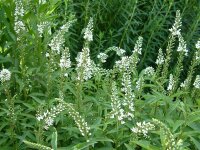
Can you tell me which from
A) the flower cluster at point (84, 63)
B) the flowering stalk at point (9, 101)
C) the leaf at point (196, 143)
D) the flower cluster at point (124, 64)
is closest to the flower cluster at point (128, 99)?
the flower cluster at point (84, 63)

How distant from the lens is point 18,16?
407 cm

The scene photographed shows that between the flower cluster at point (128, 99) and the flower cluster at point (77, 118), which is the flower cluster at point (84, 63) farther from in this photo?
the flower cluster at point (77, 118)

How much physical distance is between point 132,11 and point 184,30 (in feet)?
3.47

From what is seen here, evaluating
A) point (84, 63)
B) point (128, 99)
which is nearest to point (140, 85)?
point (128, 99)

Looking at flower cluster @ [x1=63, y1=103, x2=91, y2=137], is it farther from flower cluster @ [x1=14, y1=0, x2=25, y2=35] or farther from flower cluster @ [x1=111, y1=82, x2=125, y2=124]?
flower cluster @ [x1=14, y1=0, x2=25, y2=35]

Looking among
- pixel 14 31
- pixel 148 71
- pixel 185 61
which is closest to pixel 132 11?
pixel 185 61

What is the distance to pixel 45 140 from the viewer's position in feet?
11.5

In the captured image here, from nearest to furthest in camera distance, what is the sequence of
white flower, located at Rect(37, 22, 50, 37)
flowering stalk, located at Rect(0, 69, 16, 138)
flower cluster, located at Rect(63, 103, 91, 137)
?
flower cluster, located at Rect(63, 103, 91, 137) → flowering stalk, located at Rect(0, 69, 16, 138) → white flower, located at Rect(37, 22, 50, 37)

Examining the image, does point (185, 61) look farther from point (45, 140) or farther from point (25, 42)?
point (45, 140)

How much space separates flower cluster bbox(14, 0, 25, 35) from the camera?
3.87m

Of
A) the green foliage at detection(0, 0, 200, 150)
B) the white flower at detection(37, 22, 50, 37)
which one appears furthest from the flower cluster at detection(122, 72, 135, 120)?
the white flower at detection(37, 22, 50, 37)

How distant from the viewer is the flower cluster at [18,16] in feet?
12.7

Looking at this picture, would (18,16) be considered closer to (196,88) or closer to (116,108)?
(116,108)

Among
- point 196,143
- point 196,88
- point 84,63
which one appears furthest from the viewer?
point 196,88
